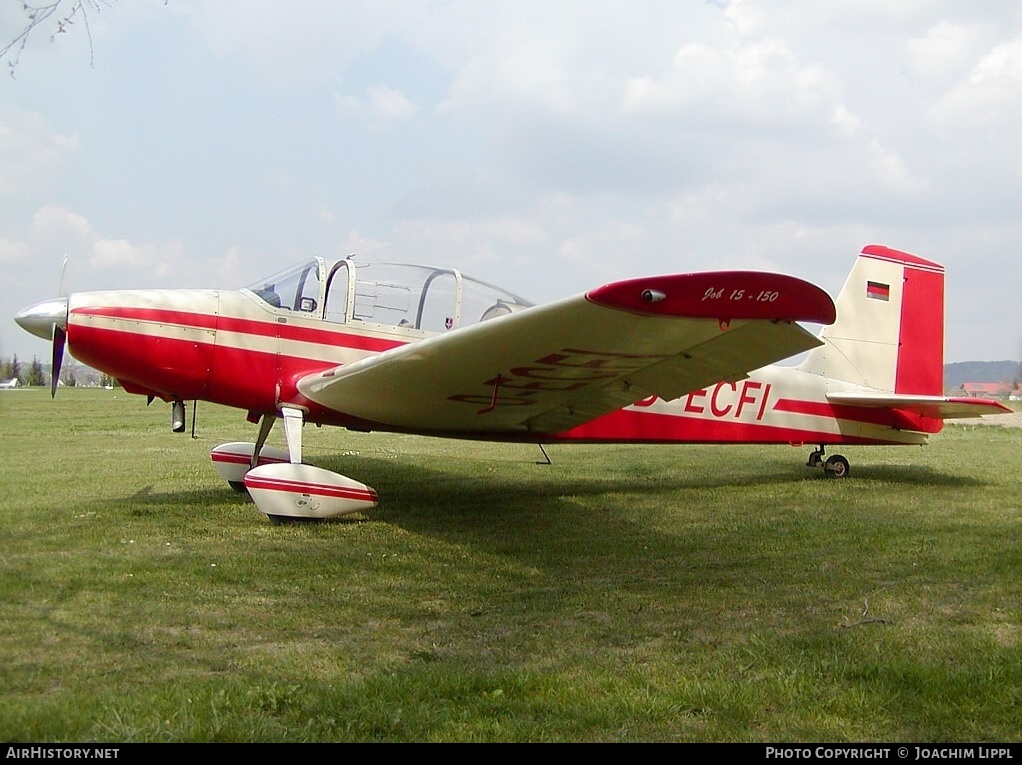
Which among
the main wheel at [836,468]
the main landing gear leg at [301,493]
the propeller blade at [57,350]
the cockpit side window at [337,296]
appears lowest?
the main landing gear leg at [301,493]

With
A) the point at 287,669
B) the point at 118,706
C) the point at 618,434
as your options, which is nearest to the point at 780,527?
the point at 618,434

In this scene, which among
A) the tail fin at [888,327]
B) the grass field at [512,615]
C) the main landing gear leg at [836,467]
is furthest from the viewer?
the tail fin at [888,327]

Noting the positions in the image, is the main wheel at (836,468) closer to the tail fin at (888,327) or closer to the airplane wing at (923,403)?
the airplane wing at (923,403)

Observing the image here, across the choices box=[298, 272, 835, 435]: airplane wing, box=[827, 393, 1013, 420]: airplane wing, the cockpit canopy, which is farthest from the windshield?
box=[827, 393, 1013, 420]: airplane wing

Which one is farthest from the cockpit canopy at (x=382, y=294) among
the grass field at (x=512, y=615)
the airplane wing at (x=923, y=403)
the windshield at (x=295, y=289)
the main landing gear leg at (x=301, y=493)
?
the airplane wing at (x=923, y=403)

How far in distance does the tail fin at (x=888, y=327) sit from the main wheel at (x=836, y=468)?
958mm

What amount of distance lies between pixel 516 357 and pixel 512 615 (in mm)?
1591

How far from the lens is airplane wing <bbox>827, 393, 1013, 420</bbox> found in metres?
8.03

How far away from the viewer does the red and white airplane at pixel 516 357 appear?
13.2 feet

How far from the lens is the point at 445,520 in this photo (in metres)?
6.09

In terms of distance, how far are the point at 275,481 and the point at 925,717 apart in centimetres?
426

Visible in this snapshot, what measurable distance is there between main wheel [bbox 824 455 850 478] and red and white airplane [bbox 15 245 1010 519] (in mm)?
16

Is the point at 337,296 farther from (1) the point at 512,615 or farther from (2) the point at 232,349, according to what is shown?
(1) the point at 512,615

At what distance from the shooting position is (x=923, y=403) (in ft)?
27.1
